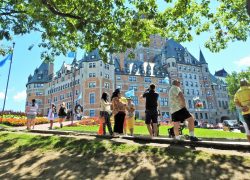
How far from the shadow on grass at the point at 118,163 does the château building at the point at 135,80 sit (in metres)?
55.8

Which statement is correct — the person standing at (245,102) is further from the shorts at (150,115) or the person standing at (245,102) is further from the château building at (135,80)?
the château building at (135,80)

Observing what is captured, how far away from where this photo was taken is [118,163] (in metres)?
6.19

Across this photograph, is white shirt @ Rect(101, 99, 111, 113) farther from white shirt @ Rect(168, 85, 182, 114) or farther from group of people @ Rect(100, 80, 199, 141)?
white shirt @ Rect(168, 85, 182, 114)

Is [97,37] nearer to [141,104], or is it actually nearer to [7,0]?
[7,0]

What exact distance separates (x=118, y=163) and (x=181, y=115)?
2932 millimetres

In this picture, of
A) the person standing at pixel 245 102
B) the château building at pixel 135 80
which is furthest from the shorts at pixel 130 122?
the château building at pixel 135 80

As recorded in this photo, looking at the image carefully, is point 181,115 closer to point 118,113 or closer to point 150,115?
point 150,115

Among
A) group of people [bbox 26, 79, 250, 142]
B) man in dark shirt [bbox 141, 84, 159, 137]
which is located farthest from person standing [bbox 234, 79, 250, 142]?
man in dark shirt [bbox 141, 84, 159, 137]

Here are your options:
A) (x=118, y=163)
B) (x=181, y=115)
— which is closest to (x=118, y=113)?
(x=181, y=115)

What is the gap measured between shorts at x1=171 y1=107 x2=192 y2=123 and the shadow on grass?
4.60 feet

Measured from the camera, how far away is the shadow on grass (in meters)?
5.25

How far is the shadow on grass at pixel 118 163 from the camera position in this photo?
5.25 m

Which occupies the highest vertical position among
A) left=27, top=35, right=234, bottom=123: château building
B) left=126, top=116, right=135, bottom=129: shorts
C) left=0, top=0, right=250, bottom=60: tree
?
left=27, top=35, right=234, bottom=123: château building

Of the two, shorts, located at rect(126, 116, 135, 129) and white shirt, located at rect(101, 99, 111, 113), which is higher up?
white shirt, located at rect(101, 99, 111, 113)
